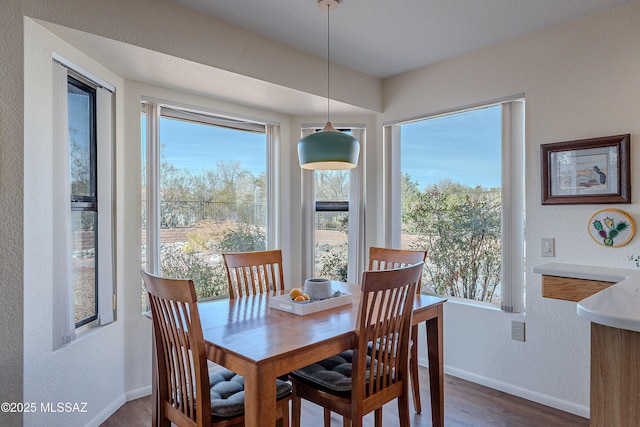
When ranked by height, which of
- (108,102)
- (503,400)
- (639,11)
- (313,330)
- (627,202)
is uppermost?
(639,11)

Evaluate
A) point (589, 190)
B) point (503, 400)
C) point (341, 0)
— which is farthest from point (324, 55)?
point (503, 400)

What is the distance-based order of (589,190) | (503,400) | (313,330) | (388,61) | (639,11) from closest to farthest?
(313,330) < (639,11) < (589,190) < (503,400) < (388,61)

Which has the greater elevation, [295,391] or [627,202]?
[627,202]

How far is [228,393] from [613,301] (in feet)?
5.05

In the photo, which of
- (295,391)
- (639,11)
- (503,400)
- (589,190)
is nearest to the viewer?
(295,391)

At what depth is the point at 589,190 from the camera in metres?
2.35

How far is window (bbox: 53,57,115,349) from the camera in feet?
6.70

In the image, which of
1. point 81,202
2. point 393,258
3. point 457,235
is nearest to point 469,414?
point 393,258

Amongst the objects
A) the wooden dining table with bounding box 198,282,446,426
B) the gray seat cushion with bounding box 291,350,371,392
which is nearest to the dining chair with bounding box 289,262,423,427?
the gray seat cushion with bounding box 291,350,371,392

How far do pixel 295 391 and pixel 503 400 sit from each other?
63.6 inches

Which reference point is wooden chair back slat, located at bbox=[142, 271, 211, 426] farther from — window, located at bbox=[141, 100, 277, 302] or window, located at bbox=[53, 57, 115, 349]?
window, located at bbox=[141, 100, 277, 302]

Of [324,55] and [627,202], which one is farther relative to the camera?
[324,55]

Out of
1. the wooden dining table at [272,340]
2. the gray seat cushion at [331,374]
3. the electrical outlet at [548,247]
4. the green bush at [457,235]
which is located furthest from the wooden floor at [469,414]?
the electrical outlet at [548,247]

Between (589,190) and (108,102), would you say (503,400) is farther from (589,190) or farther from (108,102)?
(108,102)
